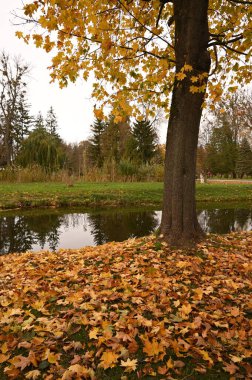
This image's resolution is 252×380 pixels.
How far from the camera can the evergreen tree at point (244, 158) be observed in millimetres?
43781

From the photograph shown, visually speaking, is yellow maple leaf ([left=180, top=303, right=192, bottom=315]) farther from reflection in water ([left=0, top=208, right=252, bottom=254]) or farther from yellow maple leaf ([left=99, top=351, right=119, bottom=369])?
reflection in water ([left=0, top=208, right=252, bottom=254])

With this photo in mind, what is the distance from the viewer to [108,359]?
8.24ft

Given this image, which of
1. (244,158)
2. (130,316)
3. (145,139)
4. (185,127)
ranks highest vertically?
(145,139)

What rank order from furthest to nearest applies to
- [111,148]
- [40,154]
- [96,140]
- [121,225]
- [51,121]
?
[51,121] < [96,140] < [111,148] < [40,154] < [121,225]

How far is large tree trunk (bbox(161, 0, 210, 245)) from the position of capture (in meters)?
4.96

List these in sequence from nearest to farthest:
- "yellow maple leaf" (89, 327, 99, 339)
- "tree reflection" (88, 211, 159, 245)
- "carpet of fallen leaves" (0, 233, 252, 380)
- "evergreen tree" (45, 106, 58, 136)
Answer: "carpet of fallen leaves" (0, 233, 252, 380), "yellow maple leaf" (89, 327, 99, 339), "tree reflection" (88, 211, 159, 245), "evergreen tree" (45, 106, 58, 136)

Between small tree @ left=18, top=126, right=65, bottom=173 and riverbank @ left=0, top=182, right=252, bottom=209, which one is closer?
riverbank @ left=0, top=182, right=252, bottom=209

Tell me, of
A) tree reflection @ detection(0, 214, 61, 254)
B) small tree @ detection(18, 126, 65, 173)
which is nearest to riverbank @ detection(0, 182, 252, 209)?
tree reflection @ detection(0, 214, 61, 254)

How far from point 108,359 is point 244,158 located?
4558 cm

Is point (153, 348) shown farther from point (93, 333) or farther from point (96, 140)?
point (96, 140)

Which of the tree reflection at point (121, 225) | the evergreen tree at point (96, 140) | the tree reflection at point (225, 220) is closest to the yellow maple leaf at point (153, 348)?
the tree reflection at point (121, 225)

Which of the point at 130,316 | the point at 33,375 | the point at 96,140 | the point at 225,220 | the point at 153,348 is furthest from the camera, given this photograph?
the point at 96,140

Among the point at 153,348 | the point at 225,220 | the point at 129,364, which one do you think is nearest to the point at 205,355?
the point at 153,348

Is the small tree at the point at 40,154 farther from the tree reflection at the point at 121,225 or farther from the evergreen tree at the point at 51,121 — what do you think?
the evergreen tree at the point at 51,121
